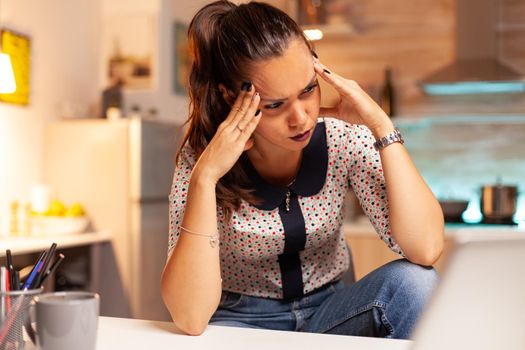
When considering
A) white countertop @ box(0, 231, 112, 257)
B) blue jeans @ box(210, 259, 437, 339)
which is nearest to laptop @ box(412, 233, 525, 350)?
blue jeans @ box(210, 259, 437, 339)

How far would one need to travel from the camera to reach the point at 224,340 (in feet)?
3.24

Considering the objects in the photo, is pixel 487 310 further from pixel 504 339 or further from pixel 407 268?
pixel 407 268

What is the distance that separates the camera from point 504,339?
0.55 meters

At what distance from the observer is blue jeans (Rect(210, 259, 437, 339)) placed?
3.95 ft

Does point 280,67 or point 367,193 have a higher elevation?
point 280,67

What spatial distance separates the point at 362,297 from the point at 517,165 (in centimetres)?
293

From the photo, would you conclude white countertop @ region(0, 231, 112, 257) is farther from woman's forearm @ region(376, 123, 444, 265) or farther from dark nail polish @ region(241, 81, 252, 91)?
woman's forearm @ region(376, 123, 444, 265)

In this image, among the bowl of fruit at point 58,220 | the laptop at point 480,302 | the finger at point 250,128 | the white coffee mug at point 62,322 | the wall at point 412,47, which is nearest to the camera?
the laptop at point 480,302

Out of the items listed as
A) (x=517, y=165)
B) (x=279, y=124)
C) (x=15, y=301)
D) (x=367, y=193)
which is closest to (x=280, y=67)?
(x=279, y=124)

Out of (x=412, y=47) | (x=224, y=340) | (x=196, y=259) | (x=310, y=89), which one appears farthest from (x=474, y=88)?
(x=224, y=340)

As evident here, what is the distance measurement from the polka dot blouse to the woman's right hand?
0.15 m

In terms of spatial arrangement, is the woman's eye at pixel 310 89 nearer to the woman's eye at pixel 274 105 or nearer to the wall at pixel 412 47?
the woman's eye at pixel 274 105

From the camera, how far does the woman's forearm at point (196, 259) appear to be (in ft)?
4.04

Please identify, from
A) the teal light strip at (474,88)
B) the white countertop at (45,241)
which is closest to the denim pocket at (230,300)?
the white countertop at (45,241)
